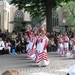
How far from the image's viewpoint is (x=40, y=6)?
31.3 meters

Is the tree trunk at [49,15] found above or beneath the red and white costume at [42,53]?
above

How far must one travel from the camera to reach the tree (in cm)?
2916

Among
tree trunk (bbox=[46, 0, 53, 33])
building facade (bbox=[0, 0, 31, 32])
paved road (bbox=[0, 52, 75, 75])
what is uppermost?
building facade (bbox=[0, 0, 31, 32])

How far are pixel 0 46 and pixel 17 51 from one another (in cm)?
221

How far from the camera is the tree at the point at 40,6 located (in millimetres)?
29156

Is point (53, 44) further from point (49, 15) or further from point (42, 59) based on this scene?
point (42, 59)

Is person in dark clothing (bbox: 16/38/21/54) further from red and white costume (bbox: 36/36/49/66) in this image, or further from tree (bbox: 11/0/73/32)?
red and white costume (bbox: 36/36/49/66)

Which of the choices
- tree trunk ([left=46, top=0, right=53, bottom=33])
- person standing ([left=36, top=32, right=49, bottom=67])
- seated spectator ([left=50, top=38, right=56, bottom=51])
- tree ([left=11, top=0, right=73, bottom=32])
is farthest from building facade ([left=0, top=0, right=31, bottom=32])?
person standing ([left=36, top=32, right=49, bottom=67])

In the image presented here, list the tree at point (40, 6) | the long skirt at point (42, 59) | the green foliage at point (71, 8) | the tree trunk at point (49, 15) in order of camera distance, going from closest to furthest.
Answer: the long skirt at point (42, 59) < the tree trunk at point (49, 15) < the tree at point (40, 6) < the green foliage at point (71, 8)

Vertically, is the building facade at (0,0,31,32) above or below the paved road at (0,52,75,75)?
above

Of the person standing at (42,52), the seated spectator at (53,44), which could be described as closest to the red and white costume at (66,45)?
the seated spectator at (53,44)

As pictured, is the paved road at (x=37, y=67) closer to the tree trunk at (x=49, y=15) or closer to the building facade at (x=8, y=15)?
the tree trunk at (x=49, y=15)

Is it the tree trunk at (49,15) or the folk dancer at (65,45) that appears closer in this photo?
the folk dancer at (65,45)

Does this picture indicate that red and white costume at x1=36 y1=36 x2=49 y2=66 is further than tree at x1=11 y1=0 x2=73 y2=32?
No
